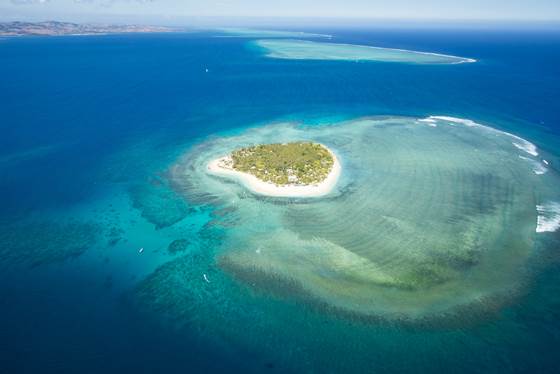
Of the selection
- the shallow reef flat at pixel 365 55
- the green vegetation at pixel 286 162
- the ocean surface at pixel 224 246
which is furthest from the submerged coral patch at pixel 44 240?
the shallow reef flat at pixel 365 55

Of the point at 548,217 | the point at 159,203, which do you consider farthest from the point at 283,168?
the point at 548,217

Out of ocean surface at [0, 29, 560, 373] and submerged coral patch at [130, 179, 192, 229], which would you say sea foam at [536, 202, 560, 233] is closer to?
ocean surface at [0, 29, 560, 373]

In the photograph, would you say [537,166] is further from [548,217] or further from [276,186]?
[276,186]

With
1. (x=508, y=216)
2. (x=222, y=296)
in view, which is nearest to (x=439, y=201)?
(x=508, y=216)

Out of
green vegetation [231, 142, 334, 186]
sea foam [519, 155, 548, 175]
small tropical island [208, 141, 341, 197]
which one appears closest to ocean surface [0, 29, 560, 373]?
sea foam [519, 155, 548, 175]

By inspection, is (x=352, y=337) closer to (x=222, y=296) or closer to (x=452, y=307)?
(x=452, y=307)

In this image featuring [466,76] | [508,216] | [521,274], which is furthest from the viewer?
[466,76]
